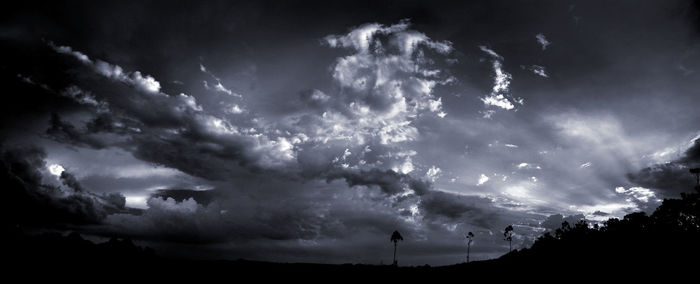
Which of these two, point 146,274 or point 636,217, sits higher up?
point 636,217

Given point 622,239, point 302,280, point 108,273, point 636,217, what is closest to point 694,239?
point 622,239

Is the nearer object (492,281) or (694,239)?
(694,239)

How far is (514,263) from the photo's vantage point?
234 feet

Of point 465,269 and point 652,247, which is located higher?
point 652,247

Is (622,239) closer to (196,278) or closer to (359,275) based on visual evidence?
(359,275)

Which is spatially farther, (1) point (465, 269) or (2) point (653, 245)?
(1) point (465, 269)

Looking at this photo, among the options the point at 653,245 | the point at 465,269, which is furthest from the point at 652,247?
the point at 465,269

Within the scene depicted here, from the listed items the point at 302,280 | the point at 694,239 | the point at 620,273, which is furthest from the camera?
the point at 302,280

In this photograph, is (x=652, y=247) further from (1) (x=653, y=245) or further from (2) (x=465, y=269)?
(2) (x=465, y=269)

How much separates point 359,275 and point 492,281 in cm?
2377

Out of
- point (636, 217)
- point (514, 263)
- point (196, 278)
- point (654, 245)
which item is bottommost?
point (196, 278)

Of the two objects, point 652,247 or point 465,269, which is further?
point 465,269

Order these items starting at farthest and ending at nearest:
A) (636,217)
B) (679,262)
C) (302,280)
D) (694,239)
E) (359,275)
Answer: (636,217) < (359,275) < (302,280) < (694,239) < (679,262)

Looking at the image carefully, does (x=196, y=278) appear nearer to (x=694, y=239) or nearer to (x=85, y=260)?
(x=85, y=260)
